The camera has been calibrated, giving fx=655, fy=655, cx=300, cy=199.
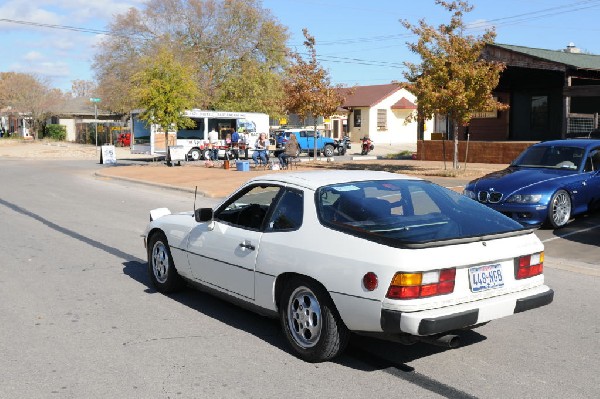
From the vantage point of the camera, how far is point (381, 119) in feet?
207

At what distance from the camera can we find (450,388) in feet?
14.8

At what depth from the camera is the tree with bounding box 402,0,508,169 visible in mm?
20891

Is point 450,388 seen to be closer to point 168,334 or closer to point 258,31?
point 168,334

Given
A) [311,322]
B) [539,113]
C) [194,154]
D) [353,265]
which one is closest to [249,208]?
[311,322]

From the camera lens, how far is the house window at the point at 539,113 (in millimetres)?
30822

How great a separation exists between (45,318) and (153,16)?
49337mm

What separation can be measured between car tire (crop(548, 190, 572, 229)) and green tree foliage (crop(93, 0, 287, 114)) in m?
42.0

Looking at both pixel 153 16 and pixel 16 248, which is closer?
pixel 16 248

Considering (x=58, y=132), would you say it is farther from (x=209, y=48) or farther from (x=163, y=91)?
(x=163, y=91)

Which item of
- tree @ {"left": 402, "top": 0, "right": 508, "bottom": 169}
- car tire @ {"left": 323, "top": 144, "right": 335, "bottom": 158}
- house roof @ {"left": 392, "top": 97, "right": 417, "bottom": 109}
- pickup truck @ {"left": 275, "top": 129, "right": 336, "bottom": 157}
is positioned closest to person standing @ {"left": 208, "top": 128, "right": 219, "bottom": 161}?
pickup truck @ {"left": 275, "top": 129, "right": 336, "bottom": 157}

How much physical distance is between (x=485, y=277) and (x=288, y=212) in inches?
64.8

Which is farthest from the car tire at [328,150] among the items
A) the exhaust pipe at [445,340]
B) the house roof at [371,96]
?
the exhaust pipe at [445,340]

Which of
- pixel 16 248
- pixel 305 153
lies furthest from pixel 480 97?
pixel 305 153

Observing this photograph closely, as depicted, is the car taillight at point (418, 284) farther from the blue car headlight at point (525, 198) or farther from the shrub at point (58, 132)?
the shrub at point (58, 132)
